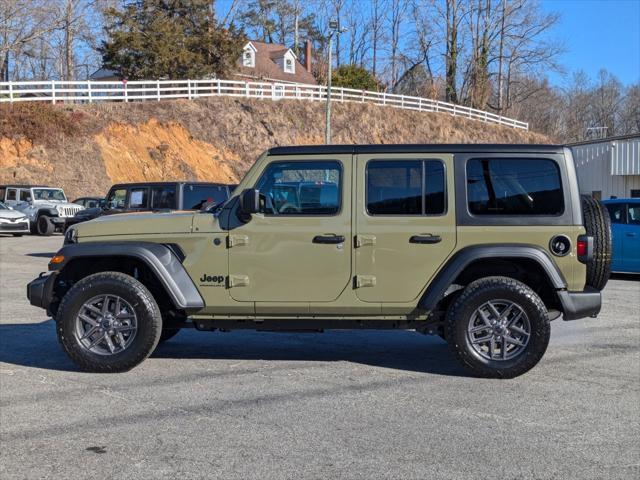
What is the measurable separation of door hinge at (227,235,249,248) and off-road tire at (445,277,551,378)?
1.91 metres

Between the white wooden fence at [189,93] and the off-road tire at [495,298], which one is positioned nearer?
the off-road tire at [495,298]

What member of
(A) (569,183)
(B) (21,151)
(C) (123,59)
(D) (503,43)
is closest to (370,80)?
(D) (503,43)

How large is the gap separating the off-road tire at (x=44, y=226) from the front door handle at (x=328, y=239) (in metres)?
22.0

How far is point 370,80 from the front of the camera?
206ft

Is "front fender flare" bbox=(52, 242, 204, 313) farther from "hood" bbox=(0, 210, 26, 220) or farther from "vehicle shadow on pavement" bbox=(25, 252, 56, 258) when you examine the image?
"hood" bbox=(0, 210, 26, 220)

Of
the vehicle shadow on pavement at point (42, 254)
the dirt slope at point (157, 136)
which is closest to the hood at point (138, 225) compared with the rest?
the vehicle shadow on pavement at point (42, 254)

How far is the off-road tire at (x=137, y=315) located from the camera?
6359 mm

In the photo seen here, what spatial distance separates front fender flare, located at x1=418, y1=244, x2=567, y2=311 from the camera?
20.2 ft

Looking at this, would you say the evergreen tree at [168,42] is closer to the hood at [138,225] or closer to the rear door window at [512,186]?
the hood at [138,225]

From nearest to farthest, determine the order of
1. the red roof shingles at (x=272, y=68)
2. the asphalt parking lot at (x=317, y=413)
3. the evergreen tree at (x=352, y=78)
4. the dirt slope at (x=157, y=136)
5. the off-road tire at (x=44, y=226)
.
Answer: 1. the asphalt parking lot at (x=317, y=413)
2. the off-road tire at (x=44, y=226)
3. the dirt slope at (x=157, y=136)
4. the evergreen tree at (x=352, y=78)
5. the red roof shingles at (x=272, y=68)

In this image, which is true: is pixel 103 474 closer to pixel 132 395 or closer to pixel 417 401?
pixel 132 395

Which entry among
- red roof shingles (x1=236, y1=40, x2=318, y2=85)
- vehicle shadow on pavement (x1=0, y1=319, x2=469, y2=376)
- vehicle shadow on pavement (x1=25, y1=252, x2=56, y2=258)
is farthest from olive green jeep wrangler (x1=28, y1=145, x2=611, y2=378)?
red roof shingles (x1=236, y1=40, x2=318, y2=85)

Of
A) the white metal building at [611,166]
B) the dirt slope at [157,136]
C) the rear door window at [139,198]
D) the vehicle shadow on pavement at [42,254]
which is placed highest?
the dirt slope at [157,136]

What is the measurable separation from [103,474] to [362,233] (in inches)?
119
